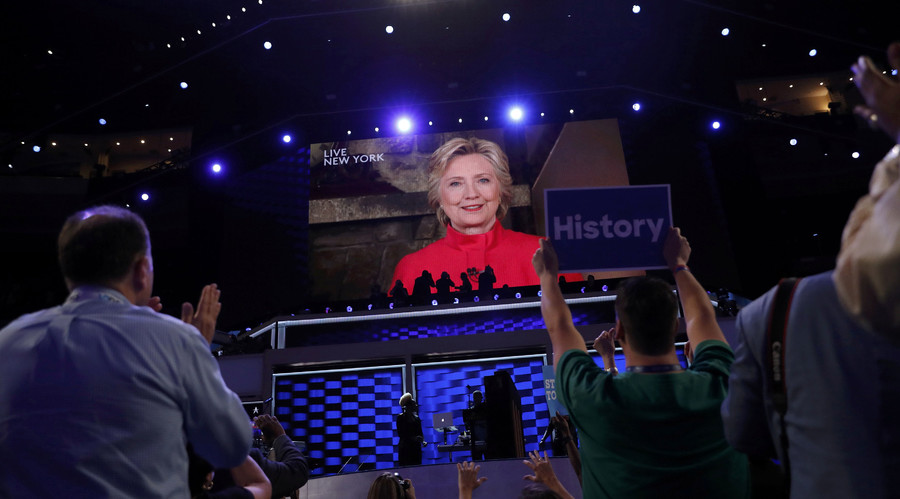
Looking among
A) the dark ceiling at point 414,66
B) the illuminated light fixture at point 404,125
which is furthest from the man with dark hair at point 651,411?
the illuminated light fixture at point 404,125

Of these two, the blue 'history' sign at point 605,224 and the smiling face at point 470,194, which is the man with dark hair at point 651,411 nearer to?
the blue 'history' sign at point 605,224

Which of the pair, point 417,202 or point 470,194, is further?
point 417,202

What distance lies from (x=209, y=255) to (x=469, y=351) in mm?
7102

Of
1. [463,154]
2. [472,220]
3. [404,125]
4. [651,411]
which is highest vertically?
[404,125]

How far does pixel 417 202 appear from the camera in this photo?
41.3 ft

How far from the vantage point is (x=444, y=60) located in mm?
12211

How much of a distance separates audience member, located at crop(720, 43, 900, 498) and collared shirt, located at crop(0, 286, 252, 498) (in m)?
1.08

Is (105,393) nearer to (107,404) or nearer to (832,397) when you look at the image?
(107,404)

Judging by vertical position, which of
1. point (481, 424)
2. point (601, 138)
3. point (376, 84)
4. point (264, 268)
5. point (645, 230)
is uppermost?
point (376, 84)

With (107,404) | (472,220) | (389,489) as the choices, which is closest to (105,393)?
(107,404)

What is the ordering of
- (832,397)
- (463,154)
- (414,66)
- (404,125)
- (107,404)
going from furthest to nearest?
(404,125) < (463,154) < (414,66) < (107,404) < (832,397)

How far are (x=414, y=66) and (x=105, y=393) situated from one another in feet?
38.5

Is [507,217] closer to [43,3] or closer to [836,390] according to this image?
[43,3]

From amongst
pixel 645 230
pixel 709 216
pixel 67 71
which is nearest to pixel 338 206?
pixel 67 71
